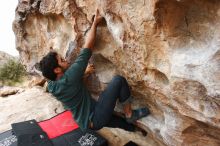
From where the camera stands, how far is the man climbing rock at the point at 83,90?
464 cm

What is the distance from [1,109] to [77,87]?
4.22 metres

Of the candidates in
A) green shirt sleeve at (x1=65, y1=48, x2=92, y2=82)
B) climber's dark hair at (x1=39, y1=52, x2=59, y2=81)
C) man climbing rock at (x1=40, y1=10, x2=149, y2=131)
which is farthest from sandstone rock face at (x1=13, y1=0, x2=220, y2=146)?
climber's dark hair at (x1=39, y1=52, x2=59, y2=81)

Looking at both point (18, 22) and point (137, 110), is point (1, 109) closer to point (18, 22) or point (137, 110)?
point (18, 22)

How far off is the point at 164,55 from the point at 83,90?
74.2 inches

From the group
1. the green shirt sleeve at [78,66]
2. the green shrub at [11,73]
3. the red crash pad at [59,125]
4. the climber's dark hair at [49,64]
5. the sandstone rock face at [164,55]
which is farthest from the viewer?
the green shrub at [11,73]

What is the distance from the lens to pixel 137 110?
4926mm

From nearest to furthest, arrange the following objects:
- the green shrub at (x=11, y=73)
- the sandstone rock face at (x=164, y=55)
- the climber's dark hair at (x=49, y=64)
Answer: the sandstone rock face at (x=164, y=55) → the climber's dark hair at (x=49, y=64) → the green shrub at (x=11, y=73)

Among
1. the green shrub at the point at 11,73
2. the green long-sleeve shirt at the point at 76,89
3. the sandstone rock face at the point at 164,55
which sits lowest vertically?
the green shrub at the point at 11,73

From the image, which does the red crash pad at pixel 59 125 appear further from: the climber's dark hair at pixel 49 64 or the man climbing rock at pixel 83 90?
the climber's dark hair at pixel 49 64

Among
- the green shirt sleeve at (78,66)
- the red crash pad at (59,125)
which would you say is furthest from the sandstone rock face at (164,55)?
the red crash pad at (59,125)

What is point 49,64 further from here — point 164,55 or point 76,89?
point 164,55

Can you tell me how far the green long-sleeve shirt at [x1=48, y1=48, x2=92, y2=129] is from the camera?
463 centimetres

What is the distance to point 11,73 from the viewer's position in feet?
67.6

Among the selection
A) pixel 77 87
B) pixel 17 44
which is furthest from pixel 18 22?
pixel 77 87
